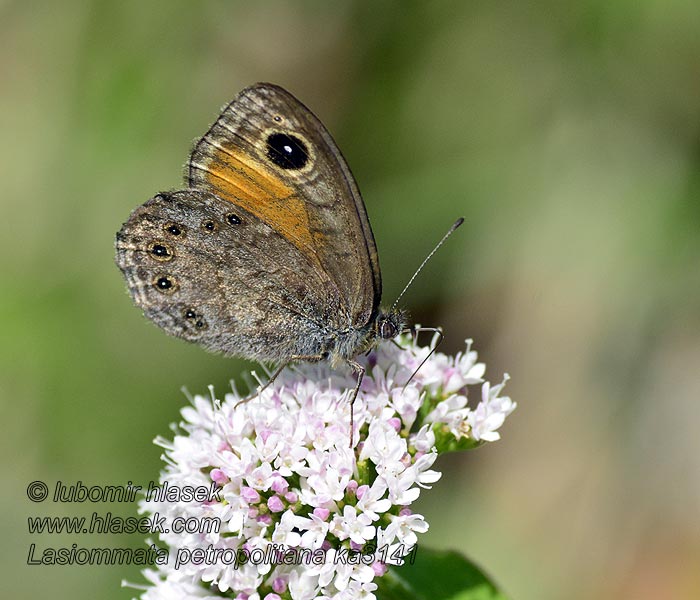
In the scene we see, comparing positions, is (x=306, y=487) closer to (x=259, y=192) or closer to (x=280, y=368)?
(x=280, y=368)

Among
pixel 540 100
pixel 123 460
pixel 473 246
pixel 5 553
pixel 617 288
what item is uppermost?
pixel 540 100

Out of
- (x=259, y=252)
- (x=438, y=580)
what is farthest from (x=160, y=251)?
(x=438, y=580)

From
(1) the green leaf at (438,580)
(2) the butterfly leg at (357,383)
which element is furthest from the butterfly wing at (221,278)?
(1) the green leaf at (438,580)

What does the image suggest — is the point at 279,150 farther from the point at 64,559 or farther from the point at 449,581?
the point at 64,559

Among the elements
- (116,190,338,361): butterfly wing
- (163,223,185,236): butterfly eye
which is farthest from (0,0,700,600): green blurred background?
(163,223,185,236): butterfly eye

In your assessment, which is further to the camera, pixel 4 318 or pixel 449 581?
pixel 4 318

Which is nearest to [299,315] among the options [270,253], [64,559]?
[270,253]
